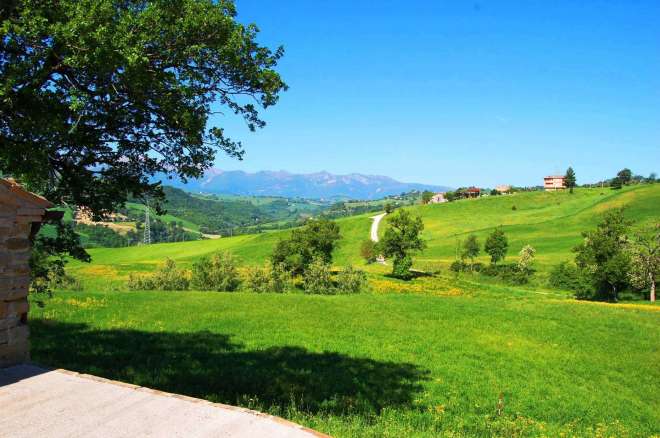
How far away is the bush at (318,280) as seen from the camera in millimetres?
59719

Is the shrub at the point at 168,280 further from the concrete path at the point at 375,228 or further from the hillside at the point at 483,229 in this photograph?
the concrete path at the point at 375,228

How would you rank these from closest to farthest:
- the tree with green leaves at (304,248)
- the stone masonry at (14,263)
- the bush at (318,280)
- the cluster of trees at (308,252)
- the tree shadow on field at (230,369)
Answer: the stone masonry at (14,263), the tree shadow on field at (230,369), the bush at (318,280), the cluster of trees at (308,252), the tree with green leaves at (304,248)

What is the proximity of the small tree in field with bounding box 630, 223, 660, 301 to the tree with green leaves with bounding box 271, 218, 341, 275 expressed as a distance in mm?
43810

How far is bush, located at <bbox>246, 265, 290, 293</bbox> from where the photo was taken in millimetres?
57097

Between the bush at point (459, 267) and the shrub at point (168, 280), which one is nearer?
the shrub at point (168, 280)

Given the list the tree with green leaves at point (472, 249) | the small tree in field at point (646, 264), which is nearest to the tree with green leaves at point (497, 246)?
the tree with green leaves at point (472, 249)

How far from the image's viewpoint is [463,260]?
10100cm

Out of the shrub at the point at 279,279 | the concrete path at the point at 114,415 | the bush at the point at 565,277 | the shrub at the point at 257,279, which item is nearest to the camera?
the concrete path at the point at 114,415

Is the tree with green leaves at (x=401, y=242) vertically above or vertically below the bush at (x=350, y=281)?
above

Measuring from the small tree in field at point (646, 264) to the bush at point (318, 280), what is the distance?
136 ft

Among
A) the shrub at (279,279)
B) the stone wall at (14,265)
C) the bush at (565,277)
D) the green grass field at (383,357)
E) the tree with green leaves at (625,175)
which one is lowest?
the bush at (565,277)

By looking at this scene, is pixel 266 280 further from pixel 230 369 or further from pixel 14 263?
pixel 14 263

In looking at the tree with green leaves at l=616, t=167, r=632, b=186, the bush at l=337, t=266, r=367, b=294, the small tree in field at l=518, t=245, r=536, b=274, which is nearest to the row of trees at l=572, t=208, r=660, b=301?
the small tree in field at l=518, t=245, r=536, b=274

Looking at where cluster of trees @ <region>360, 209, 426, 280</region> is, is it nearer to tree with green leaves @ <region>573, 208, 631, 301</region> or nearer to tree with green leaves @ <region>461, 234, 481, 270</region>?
tree with green leaves @ <region>461, 234, 481, 270</region>
